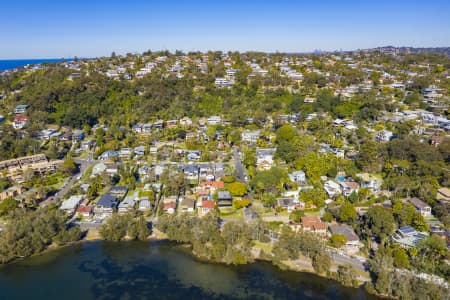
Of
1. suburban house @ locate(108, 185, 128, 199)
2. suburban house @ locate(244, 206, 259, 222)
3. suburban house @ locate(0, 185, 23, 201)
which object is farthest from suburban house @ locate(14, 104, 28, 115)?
suburban house @ locate(244, 206, 259, 222)

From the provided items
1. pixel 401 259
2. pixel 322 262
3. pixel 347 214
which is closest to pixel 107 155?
pixel 347 214

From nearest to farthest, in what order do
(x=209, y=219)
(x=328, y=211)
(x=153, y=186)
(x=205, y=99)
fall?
(x=209, y=219) → (x=328, y=211) → (x=153, y=186) → (x=205, y=99)

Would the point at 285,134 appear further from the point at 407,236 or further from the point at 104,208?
the point at 104,208

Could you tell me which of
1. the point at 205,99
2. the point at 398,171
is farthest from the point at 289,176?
the point at 205,99

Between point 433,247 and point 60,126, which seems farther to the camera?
point 60,126

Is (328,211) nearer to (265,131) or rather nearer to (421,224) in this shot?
(421,224)

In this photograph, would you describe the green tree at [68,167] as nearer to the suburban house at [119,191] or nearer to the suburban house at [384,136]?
the suburban house at [119,191]

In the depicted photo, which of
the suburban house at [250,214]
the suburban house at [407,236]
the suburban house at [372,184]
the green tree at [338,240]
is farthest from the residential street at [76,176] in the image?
the suburban house at [372,184]

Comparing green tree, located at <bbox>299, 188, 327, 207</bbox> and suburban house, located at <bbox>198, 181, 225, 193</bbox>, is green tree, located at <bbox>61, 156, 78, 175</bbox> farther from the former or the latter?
green tree, located at <bbox>299, 188, 327, 207</bbox>
